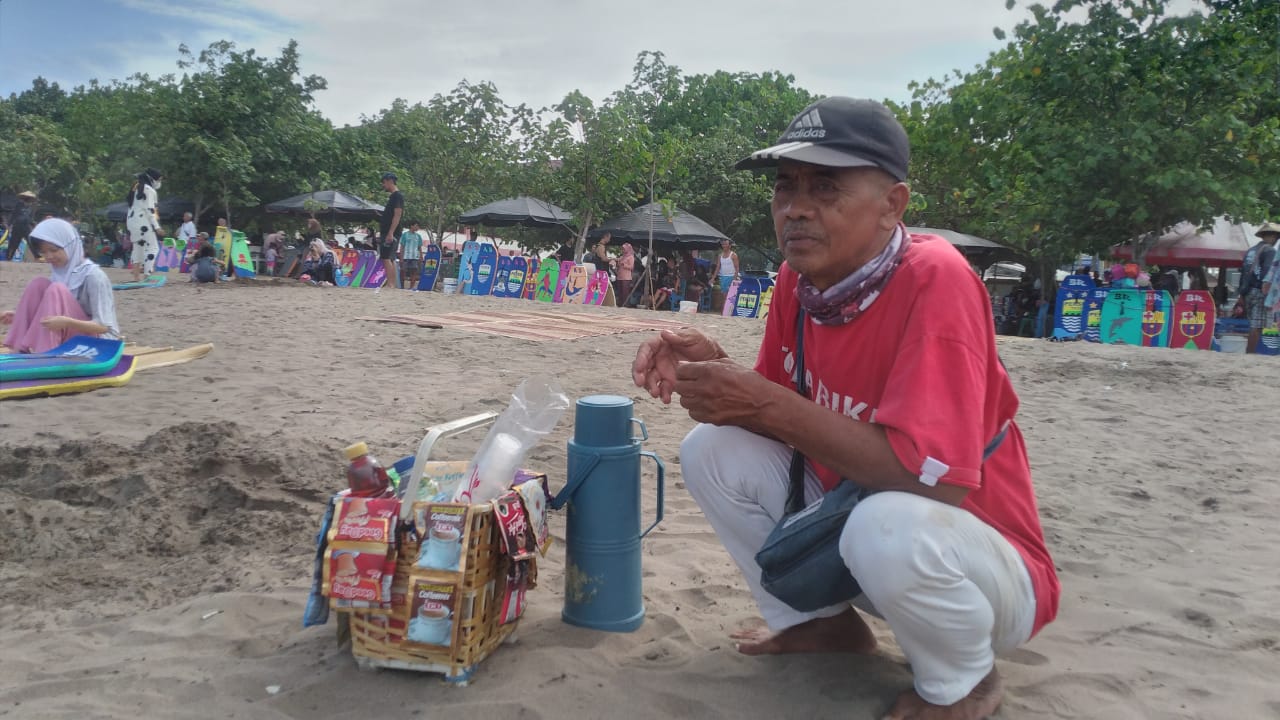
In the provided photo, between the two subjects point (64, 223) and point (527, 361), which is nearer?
point (64, 223)

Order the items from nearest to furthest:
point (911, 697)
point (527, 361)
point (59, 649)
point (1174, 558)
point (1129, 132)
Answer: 1. point (911, 697)
2. point (59, 649)
3. point (1174, 558)
4. point (527, 361)
5. point (1129, 132)

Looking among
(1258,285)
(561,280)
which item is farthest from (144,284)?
(1258,285)

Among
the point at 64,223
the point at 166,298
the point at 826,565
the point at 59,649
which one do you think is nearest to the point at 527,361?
the point at 64,223

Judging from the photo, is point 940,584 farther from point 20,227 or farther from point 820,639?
point 20,227

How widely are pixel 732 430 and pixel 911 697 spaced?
784 mm

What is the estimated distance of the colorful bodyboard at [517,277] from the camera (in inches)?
615

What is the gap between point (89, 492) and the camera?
11.4 ft

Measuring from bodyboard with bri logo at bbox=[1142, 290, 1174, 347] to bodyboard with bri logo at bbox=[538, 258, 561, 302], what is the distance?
29.9 ft

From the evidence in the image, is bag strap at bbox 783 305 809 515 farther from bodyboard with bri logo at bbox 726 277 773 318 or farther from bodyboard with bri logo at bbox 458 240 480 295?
bodyboard with bri logo at bbox 458 240 480 295

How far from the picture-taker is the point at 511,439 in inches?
88.3

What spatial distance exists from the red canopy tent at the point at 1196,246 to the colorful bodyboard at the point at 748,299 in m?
Answer: 6.80

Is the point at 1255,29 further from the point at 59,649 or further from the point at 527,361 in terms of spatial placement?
the point at 59,649

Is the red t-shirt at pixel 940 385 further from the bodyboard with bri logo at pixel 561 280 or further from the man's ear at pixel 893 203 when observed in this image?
the bodyboard with bri logo at pixel 561 280

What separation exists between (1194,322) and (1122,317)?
2.79 feet
